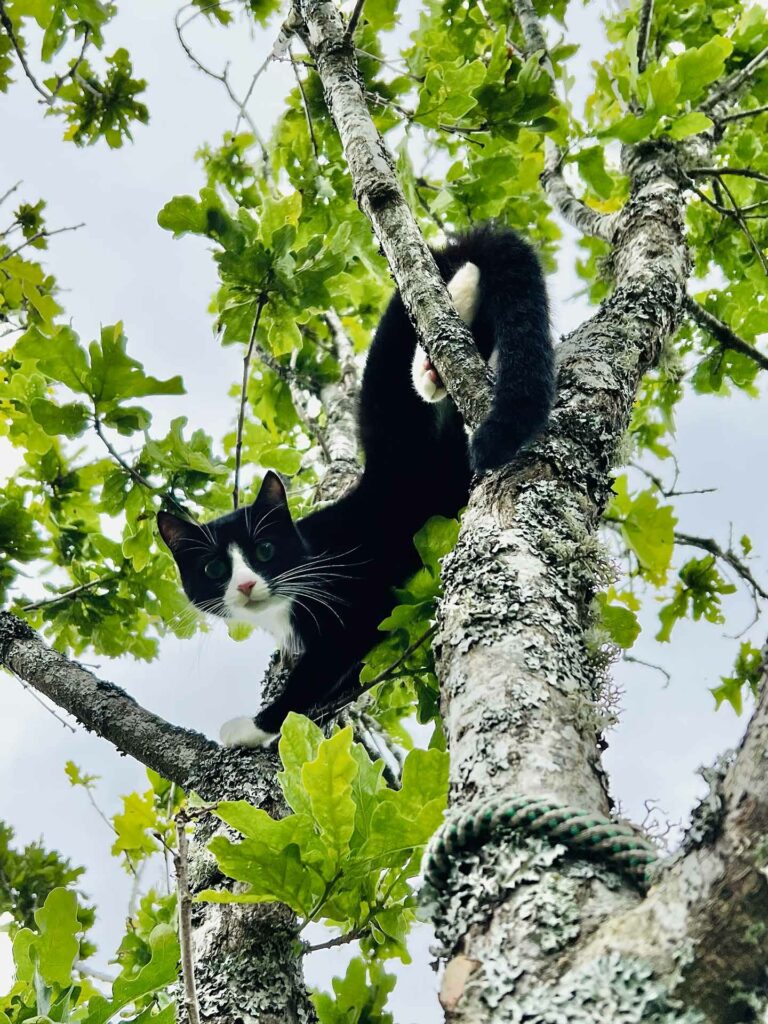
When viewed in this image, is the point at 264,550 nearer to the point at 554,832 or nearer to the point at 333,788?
the point at 333,788

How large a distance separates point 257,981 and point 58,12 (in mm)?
2910

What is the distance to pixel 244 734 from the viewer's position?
8.07 feet

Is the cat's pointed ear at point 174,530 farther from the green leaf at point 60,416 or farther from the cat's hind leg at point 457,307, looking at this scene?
the cat's hind leg at point 457,307

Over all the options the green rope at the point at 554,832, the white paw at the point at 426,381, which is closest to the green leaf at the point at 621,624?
the green rope at the point at 554,832

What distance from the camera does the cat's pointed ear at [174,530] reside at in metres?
3.02

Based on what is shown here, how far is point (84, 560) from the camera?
11.4ft

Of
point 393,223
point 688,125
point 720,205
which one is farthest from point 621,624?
point 720,205

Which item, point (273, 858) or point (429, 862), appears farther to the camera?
point (273, 858)

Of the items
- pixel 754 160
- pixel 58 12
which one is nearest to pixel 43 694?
pixel 58 12

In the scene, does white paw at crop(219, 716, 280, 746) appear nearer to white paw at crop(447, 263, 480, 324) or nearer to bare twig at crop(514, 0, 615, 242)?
white paw at crop(447, 263, 480, 324)

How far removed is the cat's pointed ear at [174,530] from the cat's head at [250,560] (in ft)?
0.15

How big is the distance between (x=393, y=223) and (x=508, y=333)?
403 millimetres

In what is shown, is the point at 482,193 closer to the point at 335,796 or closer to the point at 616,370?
the point at 616,370

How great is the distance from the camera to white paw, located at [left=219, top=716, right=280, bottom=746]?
237cm
